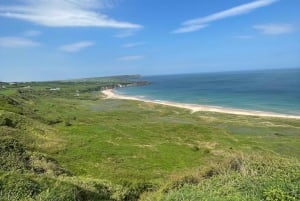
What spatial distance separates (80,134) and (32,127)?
7403 mm

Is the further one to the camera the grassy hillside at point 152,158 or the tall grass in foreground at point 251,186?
the grassy hillside at point 152,158

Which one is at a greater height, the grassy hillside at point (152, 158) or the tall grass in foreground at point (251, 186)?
the tall grass in foreground at point (251, 186)

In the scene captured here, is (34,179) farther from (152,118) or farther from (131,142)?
(152,118)

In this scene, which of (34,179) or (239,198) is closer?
(239,198)

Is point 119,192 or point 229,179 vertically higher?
point 229,179

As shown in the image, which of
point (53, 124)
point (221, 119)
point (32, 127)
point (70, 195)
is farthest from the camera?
point (221, 119)

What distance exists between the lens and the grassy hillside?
17.9 m

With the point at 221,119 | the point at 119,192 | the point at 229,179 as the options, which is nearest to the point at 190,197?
the point at 229,179

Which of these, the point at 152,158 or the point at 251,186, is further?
the point at 152,158

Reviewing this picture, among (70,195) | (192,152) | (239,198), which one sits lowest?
(192,152)

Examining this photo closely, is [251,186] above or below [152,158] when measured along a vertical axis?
above

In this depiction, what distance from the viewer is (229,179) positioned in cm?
1984

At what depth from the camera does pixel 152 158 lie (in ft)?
144

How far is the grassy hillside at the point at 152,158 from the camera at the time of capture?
1792 cm
